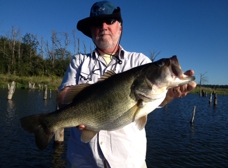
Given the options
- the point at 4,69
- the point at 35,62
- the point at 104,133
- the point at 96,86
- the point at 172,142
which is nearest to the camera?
the point at 96,86

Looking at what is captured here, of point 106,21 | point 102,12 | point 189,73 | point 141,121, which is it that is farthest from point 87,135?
point 102,12

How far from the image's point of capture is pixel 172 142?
15.5 meters

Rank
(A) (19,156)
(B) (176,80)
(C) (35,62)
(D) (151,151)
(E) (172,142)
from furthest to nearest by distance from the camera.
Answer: (C) (35,62) → (E) (172,142) → (D) (151,151) → (A) (19,156) → (B) (176,80)

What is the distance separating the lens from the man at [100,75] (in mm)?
3129

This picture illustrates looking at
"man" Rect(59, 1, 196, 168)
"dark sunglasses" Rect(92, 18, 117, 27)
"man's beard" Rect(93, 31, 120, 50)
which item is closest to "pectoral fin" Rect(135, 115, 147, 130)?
"man" Rect(59, 1, 196, 168)

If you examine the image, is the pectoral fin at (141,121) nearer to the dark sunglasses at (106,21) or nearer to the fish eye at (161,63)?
the fish eye at (161,63)

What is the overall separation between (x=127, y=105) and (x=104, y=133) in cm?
71

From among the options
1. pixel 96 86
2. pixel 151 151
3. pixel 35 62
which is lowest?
pixel 151 151

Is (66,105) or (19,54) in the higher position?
(19,54)

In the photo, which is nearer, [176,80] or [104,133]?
[176,80]

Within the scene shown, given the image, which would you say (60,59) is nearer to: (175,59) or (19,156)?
(19,156)

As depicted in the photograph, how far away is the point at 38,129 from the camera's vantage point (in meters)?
3.06

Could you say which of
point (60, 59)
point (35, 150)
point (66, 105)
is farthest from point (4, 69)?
point (66, 105)

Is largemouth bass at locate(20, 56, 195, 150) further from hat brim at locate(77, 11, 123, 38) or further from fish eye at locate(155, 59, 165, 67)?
hat brim at locate(77, 11, 123, 38)
